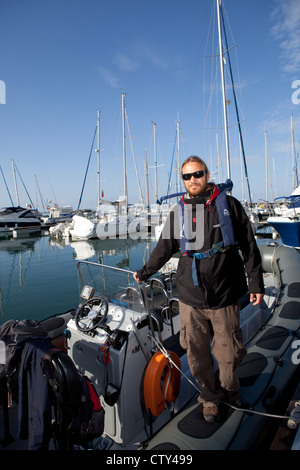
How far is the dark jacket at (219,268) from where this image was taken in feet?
5.65

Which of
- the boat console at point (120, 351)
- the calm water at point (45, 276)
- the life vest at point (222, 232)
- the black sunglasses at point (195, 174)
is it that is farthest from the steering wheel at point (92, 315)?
the black sunglasses at point (195, 174)

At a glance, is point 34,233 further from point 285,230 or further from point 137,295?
point 137,295

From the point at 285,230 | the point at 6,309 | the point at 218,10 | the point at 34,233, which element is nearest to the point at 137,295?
the point at 6,309

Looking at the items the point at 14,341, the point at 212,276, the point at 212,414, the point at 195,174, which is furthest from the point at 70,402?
the point at 195,174

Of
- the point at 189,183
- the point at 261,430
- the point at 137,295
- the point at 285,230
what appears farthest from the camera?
the point at 285,230

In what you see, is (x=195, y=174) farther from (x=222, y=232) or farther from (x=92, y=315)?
(x=92, y=315)

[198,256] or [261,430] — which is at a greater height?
[198,256]

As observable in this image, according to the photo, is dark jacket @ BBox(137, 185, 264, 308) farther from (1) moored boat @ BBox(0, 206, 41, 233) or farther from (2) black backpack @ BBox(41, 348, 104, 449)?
(1) moored boat @ BBox(0, 206, 41, 233)

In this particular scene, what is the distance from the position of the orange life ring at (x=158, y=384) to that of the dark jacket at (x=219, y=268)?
72 cm

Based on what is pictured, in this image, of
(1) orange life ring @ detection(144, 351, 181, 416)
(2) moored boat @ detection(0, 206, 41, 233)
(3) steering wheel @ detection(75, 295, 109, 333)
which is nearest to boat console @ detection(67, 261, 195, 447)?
(3) steering wheel @ detection(75, 295, 109, 333)

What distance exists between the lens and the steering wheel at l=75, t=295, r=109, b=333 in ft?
7.52

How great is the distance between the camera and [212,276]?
1.72 metres

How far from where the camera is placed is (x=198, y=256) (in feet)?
5.73
